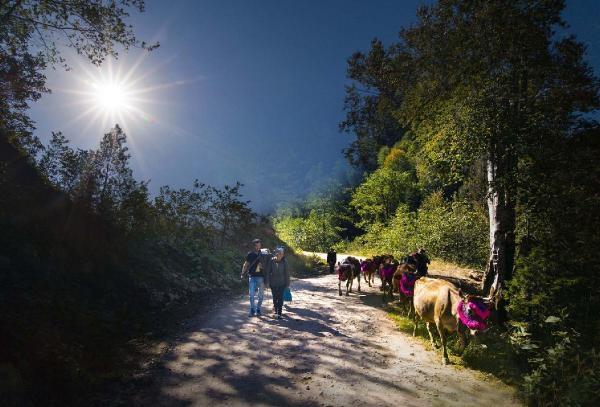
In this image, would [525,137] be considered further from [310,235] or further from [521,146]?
[310,235]

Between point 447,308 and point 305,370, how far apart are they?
3.44 metres

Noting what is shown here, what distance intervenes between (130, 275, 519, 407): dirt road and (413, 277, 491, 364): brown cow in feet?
2.37

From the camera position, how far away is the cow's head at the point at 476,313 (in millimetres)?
6340

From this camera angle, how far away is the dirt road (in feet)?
18.1

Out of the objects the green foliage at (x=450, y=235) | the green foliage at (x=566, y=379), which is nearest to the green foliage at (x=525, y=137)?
the green foliage at (x=566, y=379)

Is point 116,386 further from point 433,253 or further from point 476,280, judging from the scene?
point 433,253

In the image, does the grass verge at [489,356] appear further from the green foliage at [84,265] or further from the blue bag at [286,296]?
the green foliage at [84,265]

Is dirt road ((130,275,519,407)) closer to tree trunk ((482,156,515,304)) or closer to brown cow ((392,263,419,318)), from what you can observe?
brown cow ((392,263,419,318))

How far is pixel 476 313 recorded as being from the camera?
639 centimetres

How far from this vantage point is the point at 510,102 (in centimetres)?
934

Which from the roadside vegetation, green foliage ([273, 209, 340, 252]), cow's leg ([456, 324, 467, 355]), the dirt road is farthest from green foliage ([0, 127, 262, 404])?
green foliage ([273, 209, 340, 252])

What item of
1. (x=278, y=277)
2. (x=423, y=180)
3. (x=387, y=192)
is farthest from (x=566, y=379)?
(x=387, y=192)

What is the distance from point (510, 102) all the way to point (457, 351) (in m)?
6.72

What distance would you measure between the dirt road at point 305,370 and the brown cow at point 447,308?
722 mm
